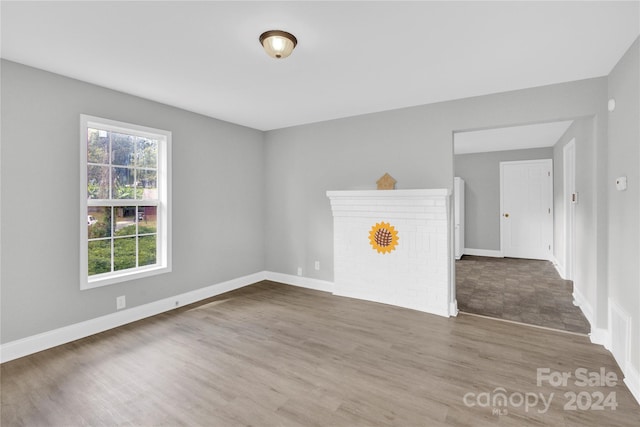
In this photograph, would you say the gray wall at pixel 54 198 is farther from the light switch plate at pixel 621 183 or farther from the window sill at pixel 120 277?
the light switch plate at pixel 621 183

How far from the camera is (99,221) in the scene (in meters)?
3.22

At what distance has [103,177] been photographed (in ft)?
10.7

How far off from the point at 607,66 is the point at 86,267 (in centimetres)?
514

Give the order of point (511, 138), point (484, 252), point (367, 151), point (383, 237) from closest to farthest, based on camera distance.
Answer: point (383, 237) → point (367, 151) → point (511, 138) → point (484, 252)

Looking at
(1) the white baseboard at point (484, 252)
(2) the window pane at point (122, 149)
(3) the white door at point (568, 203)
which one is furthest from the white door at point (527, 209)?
(2) the window pane at point (122, 149)

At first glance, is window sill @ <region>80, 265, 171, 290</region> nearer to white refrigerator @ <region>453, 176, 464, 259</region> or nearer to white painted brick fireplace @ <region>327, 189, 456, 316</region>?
white painted brick fireplace @ <region>327, 189, 456, 316</region>

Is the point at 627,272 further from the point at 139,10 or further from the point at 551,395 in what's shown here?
the point at 139,10

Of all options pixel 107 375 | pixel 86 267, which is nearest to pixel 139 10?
pixel 86 267

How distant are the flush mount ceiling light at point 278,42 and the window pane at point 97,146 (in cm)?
213

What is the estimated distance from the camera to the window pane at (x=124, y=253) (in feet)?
11.1

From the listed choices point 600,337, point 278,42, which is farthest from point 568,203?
point 278,42

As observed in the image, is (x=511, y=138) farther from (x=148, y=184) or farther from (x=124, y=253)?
(x=124, y=253)

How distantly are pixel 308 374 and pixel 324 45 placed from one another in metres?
2.53

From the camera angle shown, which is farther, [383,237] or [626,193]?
[383,237]
